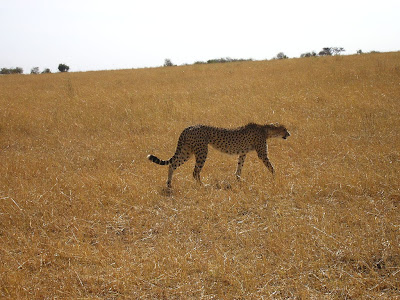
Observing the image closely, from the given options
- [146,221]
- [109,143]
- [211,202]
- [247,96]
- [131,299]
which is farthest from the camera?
[247,96]

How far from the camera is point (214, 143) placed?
585 cm

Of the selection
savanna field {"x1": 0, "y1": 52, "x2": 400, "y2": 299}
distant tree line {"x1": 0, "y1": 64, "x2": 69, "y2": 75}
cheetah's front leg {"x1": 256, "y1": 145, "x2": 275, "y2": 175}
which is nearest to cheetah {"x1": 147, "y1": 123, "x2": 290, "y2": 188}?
cheetah's front leg {"x1": 256, "y1": 145, "x2": 275, "y2": 175}

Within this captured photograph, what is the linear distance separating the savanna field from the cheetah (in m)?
0.29

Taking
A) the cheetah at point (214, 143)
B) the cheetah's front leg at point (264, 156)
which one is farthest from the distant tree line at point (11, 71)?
the cheetah's front leg at point (264, 156)

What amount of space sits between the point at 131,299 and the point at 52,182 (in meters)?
3.16

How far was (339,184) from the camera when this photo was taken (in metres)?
5.19

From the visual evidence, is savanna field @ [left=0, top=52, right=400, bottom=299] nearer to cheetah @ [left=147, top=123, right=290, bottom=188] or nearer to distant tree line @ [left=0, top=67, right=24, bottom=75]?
cheetah @ [left=147, top=123, right=290, bottom=188]

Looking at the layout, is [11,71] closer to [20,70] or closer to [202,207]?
[20,70]

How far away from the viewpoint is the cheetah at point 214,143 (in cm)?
567

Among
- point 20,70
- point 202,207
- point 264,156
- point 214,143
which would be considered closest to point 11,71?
point 20,70

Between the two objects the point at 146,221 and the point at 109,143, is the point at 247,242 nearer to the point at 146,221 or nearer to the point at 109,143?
the point at 146,221

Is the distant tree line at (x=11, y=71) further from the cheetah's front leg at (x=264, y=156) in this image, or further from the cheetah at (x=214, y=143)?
the cheetah's front leg at (x=264, y=156)

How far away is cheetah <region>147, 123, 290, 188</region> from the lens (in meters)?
5.67

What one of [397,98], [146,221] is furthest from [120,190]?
[397,98]
